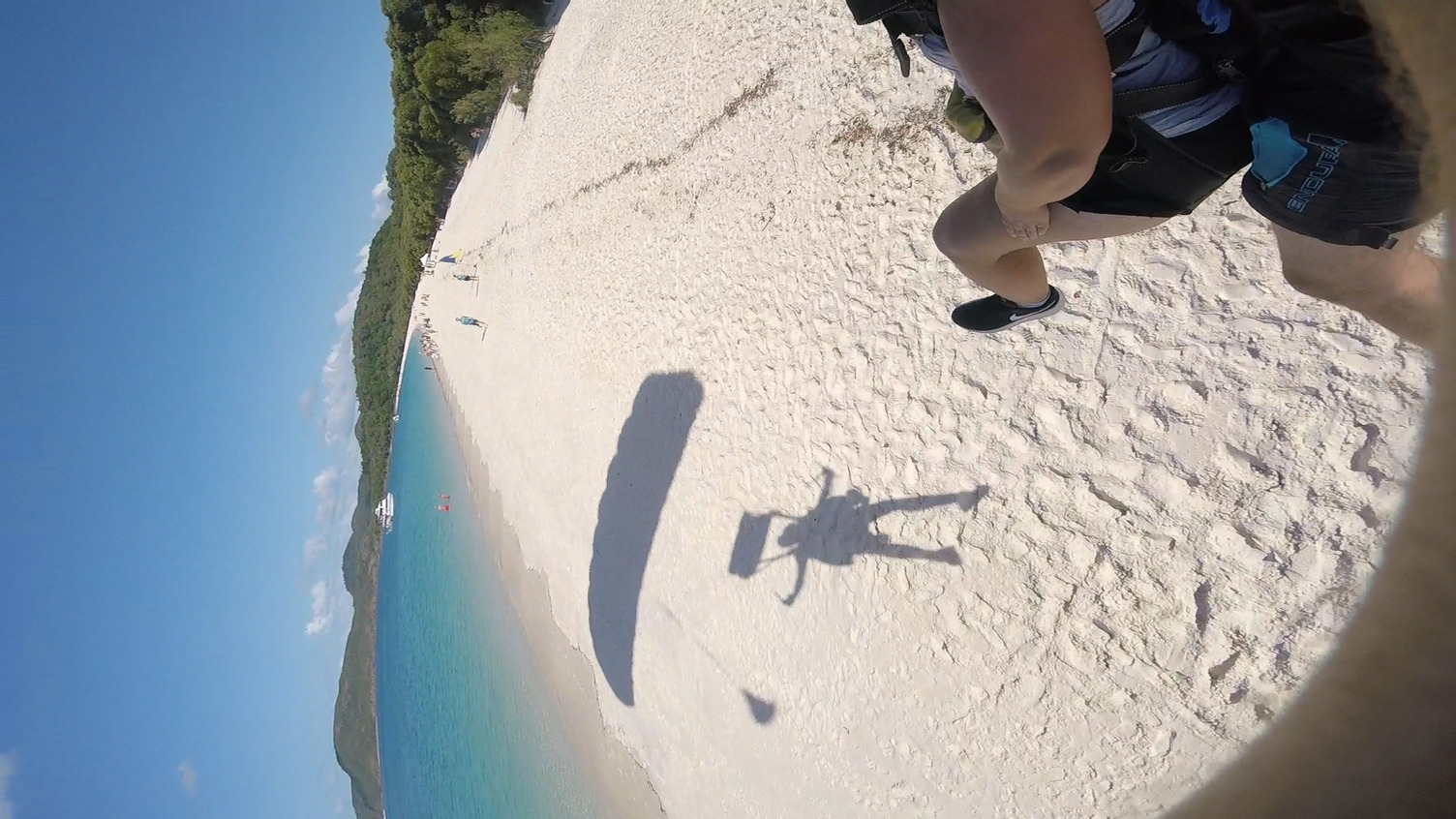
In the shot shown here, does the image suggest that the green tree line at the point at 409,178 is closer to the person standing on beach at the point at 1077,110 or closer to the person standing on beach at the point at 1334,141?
the person standing on beach at the point at 1077,110

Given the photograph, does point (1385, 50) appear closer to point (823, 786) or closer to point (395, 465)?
point (823, 786)

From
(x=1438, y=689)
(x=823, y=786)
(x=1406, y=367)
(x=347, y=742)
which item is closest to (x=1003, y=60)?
(x=1438, y=689)

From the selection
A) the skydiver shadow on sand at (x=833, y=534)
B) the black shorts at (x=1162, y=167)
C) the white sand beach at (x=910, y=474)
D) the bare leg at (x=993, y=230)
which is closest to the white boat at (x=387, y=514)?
the white sand beach at (x=910, y=474)

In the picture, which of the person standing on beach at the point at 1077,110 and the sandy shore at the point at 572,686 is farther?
the sandy shore at the point at 572,686

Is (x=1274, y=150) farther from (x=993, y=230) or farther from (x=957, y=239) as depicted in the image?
(x=957, y=239)

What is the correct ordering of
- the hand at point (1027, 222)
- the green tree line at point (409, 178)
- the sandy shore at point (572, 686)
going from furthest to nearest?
the green tree line at point (409, 178) < the sandy shore at point (572, 686) < the hand at point (1027, 222)

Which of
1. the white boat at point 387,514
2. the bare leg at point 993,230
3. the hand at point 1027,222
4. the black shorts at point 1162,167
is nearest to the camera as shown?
the black shorts at point 1162,167

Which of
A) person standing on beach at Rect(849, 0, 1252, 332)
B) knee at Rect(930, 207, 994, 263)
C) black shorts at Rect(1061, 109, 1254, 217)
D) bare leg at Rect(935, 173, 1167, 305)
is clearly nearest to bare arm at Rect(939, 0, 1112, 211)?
person standing on beach at Rect(849, 0, 1252, 332)

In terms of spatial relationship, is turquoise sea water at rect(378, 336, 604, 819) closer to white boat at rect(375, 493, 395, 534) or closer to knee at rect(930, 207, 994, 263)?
white boat at rect(375, 493, 395, 534)
